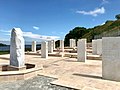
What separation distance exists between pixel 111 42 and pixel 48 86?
333 centimetres

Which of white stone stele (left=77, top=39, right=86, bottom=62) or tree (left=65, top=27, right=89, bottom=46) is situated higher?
tree (left=65, top=27, right=89, bottom=46)

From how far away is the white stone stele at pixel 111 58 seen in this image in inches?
249

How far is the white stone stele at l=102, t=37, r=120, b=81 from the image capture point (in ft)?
20.7

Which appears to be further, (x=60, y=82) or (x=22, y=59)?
(x=22, y=59)

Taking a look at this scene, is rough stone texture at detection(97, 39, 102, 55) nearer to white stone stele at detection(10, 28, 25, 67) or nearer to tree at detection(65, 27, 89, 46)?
white stone stele at detection(10, 28, 25, 67)

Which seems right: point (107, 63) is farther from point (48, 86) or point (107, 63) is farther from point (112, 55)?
point (48, 86)

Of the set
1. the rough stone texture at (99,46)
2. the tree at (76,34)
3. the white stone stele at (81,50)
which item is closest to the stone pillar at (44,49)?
the white stone stele at (81,50)

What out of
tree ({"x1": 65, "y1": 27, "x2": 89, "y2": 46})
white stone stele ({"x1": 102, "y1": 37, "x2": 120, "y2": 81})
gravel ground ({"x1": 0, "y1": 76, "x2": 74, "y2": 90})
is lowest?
gravel ground ({"x1": 0, "y1": 76, "x2": 74, "y2": 90})

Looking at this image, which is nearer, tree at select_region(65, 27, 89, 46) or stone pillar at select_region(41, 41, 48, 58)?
stone pillar at select_region(41, 41, 48, 58)

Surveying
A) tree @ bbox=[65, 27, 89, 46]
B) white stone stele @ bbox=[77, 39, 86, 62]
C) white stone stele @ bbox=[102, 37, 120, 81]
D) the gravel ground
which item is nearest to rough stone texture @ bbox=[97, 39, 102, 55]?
white stone stele @ bbox=[77, 39, 86, 62]

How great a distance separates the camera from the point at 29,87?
577 centimetres

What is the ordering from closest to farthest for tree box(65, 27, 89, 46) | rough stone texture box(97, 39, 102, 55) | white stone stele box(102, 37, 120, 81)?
white stone stele box(102, 37, 120, 81), rough stone texture box(97, 39, 102, 55), tree box(65, 27, 89, 46)

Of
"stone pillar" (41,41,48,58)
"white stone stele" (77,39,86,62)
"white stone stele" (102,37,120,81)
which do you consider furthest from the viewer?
"stone pillar" (41,41,48,58)


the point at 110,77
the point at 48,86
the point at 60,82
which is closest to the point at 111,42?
the point at 110,77
